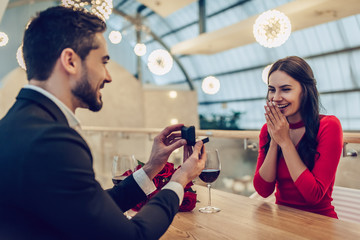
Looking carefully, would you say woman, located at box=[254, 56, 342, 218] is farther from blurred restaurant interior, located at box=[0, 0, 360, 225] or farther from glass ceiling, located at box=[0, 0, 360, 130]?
glass ceiling, located at box=[0, 0, 360, 130]

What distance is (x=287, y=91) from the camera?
71.0 inches

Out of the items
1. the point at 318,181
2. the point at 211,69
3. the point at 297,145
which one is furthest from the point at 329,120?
the point at 211,69

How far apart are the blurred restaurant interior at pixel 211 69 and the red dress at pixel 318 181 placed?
0.24 metres

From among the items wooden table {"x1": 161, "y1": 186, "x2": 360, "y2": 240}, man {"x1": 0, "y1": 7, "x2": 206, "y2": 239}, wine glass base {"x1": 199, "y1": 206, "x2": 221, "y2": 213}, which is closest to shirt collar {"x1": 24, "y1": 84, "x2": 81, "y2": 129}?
man {"x1": 0, "y1": 7, "x2": 206, "y2": 239}

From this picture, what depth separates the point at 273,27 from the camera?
4574 millimetres

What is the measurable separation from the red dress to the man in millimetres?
750

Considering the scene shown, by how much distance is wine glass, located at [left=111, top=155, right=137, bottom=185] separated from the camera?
1.25m

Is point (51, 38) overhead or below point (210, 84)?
below

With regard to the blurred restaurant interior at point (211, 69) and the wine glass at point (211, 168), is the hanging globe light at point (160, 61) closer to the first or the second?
the blurred restaurant interior at point (211, 69)

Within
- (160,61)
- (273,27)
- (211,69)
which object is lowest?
(273,27)

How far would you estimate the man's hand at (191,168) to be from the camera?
0.96 m

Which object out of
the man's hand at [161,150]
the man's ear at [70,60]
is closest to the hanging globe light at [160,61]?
the man's hand at [161,150]

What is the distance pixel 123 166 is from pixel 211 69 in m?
17.0

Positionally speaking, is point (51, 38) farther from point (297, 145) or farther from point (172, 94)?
point (172, 94)
